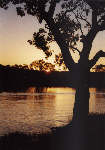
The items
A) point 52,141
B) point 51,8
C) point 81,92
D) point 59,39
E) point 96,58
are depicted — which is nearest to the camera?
point 52,141

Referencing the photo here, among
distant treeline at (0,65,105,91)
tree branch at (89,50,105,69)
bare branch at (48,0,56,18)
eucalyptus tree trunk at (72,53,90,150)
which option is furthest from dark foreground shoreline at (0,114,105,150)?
distant treeline at (0,65,105,91)

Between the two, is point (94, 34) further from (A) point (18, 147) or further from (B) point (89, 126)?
(A) point (18, 147)

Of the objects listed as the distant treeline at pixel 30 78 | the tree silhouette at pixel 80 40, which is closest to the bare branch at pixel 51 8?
the tree silhouette at pixel 80 40

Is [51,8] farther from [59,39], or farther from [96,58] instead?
[96,58]

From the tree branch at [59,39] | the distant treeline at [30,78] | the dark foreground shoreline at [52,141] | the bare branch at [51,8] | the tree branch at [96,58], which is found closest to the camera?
the dark foreground shoreline at [52,141]

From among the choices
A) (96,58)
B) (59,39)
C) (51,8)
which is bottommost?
(96,58)

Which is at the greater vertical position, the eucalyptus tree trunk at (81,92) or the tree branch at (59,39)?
the tree branch at (59,39)

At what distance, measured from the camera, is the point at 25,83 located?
569ft

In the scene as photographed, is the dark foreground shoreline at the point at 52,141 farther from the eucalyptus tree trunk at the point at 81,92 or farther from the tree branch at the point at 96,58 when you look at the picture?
the tree branch at the point at 96,58

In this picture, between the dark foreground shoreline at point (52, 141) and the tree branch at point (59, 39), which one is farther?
the tree branch at point (59, 39)

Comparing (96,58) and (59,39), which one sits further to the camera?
(96,58)

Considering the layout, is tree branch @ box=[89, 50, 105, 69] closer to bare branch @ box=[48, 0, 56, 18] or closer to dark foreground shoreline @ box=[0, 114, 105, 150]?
bare branch @ box=[48, 0, 56, 18]

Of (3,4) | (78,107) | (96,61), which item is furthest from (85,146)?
(3,4)

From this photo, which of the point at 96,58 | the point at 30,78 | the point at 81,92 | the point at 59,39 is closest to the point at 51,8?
the point at 59,39
